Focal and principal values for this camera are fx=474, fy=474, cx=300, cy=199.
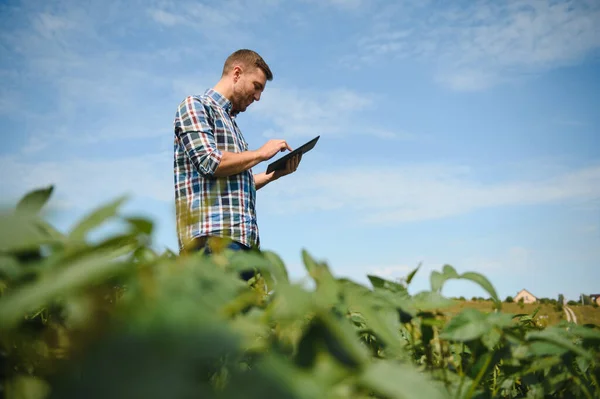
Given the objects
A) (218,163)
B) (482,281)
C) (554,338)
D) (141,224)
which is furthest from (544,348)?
(218,163)

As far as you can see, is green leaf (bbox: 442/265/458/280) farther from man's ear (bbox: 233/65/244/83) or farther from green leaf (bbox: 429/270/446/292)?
man's ear (bbox: 233/65/244/83)

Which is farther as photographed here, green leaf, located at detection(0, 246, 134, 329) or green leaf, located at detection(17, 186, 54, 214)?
green leaf, located at detection(17, 186, 54, 214)

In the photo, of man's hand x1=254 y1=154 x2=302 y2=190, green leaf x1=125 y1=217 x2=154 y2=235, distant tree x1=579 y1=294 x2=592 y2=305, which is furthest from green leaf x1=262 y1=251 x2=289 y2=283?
man's hand x1=254 y1=154 x2=302 y2=190

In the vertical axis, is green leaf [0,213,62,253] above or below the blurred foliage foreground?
above

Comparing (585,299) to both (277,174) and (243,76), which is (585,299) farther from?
(243,76)

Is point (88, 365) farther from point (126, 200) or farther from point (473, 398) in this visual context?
point (473, 398)

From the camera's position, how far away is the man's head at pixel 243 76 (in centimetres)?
356

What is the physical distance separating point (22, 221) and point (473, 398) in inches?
26.7

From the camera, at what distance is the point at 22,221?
452mm

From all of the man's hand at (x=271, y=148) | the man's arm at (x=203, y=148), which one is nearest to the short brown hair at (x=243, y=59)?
the man's hand at (x=271, y=148)

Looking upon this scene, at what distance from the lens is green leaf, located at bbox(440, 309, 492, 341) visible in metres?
0.68

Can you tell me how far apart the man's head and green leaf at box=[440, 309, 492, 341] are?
305cm

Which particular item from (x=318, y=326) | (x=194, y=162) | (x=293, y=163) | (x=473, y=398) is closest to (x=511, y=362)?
(x=473, y=398)

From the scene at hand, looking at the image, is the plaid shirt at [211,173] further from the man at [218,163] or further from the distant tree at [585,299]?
the distant tree at [585,299]
